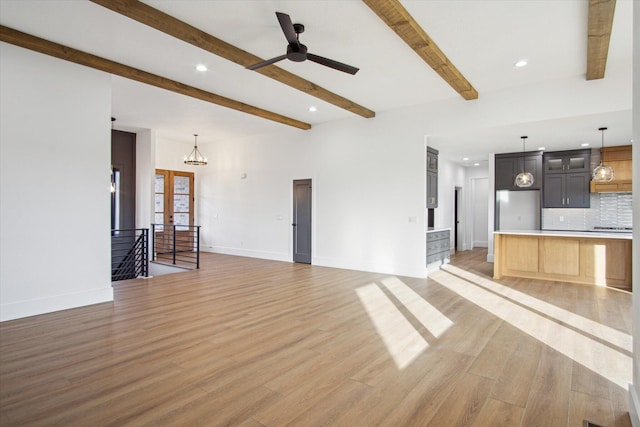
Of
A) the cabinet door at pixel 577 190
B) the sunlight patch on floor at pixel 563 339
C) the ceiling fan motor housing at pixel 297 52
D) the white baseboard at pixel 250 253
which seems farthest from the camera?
the white baseboard at pixel 250 253

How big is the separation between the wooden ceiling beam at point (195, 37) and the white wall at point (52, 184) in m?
1.75

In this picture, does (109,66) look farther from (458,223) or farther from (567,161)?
(458,223)

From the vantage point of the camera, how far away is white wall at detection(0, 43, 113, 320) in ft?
13.0

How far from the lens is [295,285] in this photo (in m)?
5.85

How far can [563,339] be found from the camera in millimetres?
3461

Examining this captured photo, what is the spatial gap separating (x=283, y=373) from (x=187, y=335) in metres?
1.34

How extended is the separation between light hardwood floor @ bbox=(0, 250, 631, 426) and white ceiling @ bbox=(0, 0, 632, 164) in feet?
10.7

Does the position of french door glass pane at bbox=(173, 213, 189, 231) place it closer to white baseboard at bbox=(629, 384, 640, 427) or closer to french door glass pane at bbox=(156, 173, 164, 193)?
french door glass pane at bbox=(156, 173, 164, 193)

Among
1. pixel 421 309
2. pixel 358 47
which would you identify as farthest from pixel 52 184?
pixel 421 309

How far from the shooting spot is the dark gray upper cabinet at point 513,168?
330 inches

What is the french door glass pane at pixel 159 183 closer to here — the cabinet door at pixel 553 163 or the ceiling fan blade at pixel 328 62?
the ceiling fan blade at pixel 328 62

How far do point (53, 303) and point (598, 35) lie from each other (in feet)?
23.1

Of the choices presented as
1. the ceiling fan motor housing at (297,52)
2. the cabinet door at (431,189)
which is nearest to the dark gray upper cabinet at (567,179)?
the cabinet door at (431,189)

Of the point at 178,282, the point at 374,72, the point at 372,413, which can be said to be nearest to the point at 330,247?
the point at 178,282
